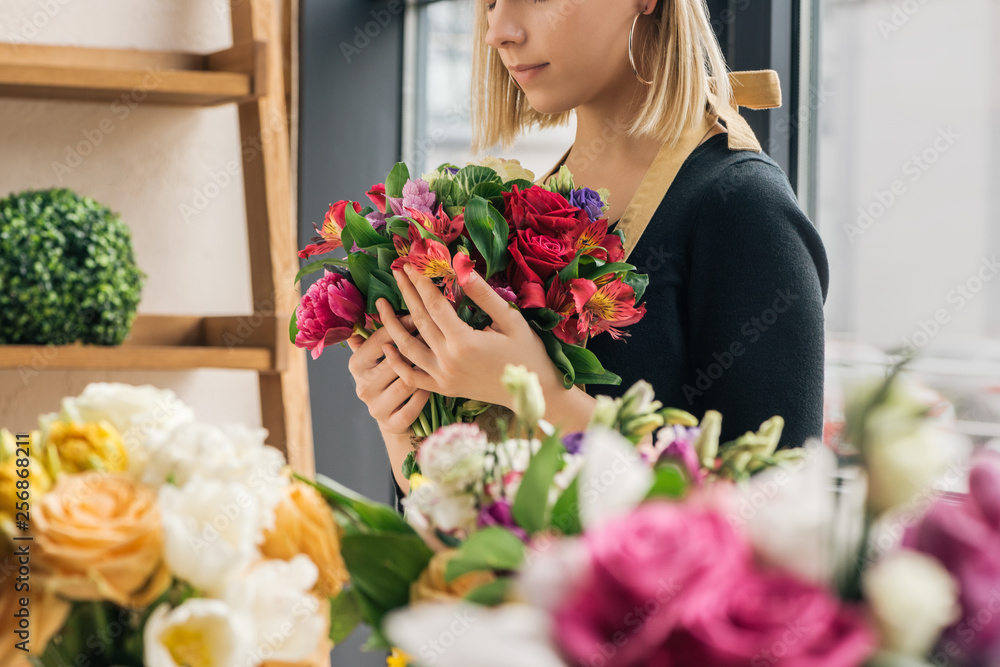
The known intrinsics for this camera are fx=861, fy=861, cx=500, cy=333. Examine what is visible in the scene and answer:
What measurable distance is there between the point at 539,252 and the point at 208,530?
1.38 ft

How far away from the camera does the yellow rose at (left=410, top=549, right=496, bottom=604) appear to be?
0.35 meters

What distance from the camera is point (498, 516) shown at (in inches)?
14.4

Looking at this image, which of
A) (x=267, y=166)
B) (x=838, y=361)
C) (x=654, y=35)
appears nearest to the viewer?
(x=654, y=35)

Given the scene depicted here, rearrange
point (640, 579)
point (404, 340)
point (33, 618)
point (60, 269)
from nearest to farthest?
point (640, 579)
point (33, 618)
point (404, 340)
point (60, 269)

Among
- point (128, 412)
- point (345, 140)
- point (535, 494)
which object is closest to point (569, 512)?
point (535, 494)

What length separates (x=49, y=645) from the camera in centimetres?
37

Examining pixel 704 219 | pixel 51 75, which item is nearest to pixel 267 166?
pixel 51 75

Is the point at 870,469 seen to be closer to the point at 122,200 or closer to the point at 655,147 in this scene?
the point at 655,147

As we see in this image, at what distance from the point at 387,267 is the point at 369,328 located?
10 centimetres

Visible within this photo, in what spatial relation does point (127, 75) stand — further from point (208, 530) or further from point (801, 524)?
point (801, 524)

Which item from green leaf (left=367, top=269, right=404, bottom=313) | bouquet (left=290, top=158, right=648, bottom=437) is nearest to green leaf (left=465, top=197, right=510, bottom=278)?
bouquet (left=290, top=158, right=648, bottom=437)

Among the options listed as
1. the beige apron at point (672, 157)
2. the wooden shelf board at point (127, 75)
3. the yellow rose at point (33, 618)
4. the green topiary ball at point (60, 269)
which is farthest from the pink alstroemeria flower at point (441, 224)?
the wooden shelf board at point (127, 75)

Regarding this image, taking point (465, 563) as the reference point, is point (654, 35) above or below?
above

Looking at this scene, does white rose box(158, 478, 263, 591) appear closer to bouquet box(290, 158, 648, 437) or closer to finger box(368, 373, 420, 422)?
bouquet box(290, 158, 648, 437)
